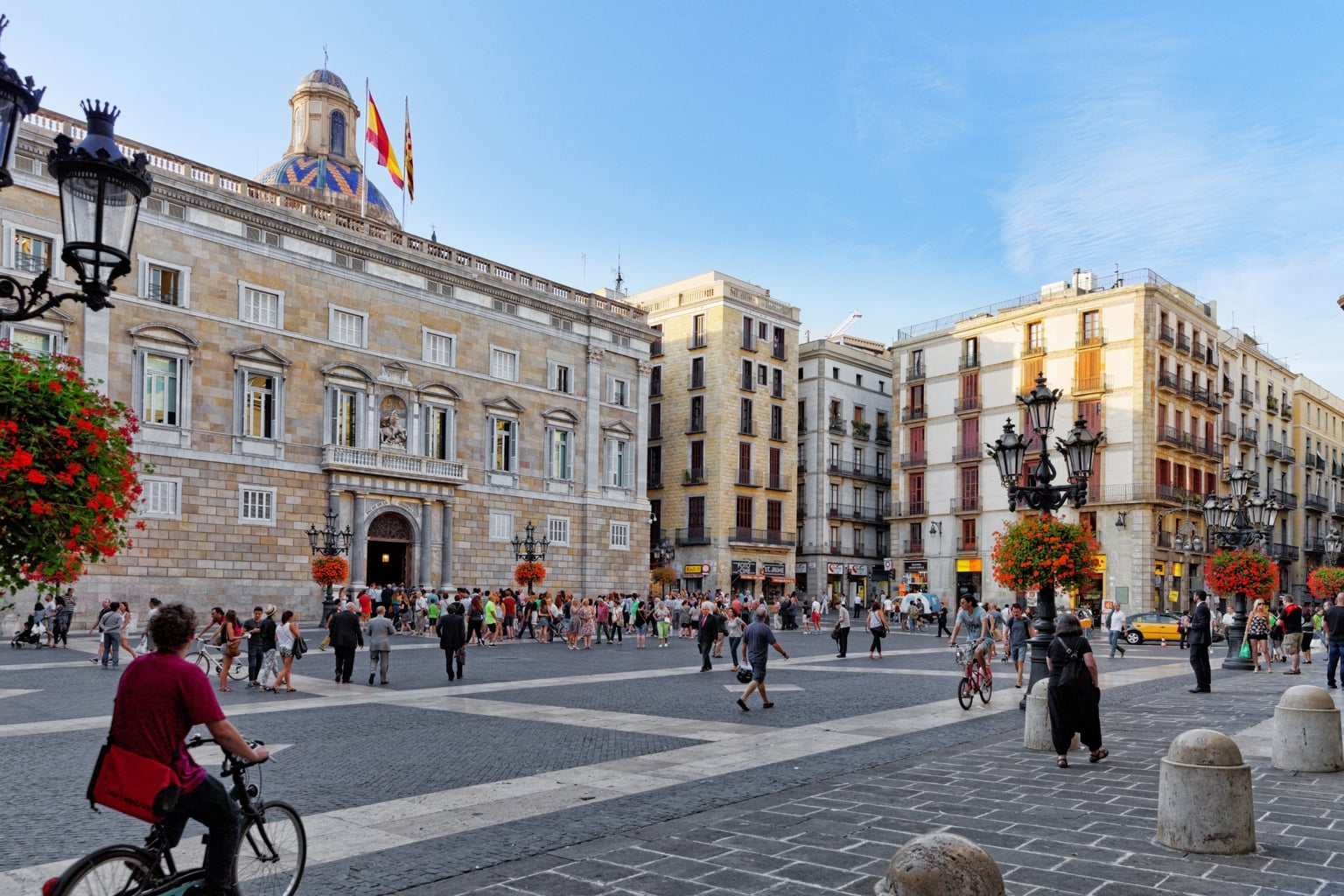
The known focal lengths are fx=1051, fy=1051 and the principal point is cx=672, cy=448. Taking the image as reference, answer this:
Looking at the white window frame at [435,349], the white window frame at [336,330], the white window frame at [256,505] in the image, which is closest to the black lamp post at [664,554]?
the white window frame at [435,349]

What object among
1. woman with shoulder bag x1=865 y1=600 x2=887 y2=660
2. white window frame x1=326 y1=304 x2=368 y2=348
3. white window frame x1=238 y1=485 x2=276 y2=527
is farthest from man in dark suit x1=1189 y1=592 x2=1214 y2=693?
white window frame x1=326 y1=304 x2=368 y2=348

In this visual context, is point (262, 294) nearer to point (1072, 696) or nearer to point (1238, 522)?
point (1238, 522)

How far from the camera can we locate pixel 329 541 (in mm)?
32594

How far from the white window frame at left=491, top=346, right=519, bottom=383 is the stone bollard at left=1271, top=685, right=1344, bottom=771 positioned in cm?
3551

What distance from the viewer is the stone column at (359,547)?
36.4m

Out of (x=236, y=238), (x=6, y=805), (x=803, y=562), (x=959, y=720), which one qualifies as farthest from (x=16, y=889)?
(x=803, y=562)

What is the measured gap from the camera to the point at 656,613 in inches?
1260

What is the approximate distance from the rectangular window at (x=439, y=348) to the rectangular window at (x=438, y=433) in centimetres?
181

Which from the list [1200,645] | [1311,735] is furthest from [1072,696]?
[1200,645]

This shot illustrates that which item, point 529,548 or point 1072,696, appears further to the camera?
point 529,548

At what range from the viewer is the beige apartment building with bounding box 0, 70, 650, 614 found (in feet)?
104

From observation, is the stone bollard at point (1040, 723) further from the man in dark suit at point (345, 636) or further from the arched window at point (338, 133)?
the arched window at point (338, 133)

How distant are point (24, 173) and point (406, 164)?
16.1 m

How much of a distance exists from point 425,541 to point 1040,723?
3079 cm
